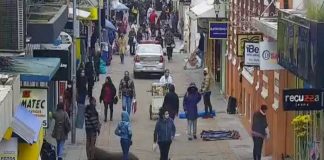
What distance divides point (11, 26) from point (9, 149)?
9.88 feet

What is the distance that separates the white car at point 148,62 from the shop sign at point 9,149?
2616 cm

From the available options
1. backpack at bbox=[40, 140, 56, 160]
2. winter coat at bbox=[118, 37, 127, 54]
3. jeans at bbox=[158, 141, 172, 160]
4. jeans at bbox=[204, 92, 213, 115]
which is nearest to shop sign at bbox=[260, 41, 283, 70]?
jeans at bbox=[158, 141, 172, 160]

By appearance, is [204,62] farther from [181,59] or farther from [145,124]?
[145,124]

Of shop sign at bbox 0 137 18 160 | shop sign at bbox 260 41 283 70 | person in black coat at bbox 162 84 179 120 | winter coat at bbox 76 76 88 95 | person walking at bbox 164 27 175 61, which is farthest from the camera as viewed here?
person walking at bbox 164 27 175 61

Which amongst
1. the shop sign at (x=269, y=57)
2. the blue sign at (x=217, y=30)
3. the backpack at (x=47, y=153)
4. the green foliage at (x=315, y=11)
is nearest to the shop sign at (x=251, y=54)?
the shop sign at (x=269, y=57)

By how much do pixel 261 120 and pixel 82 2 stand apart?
64.3ft

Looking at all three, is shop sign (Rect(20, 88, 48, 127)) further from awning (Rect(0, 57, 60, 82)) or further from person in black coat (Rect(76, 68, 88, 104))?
person in black coat (Rect(76, 68, 88, 104))

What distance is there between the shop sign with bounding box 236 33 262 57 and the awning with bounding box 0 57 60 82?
5063mm

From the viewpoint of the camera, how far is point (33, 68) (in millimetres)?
21219

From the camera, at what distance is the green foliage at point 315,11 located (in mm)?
17125

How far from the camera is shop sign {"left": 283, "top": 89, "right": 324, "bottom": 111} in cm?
1814

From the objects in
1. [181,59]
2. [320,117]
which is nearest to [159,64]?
[181,59]

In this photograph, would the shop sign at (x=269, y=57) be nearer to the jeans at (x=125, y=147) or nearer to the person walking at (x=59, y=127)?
the jeans at (x=125, y=147)

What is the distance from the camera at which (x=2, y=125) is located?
1545 centimetres
